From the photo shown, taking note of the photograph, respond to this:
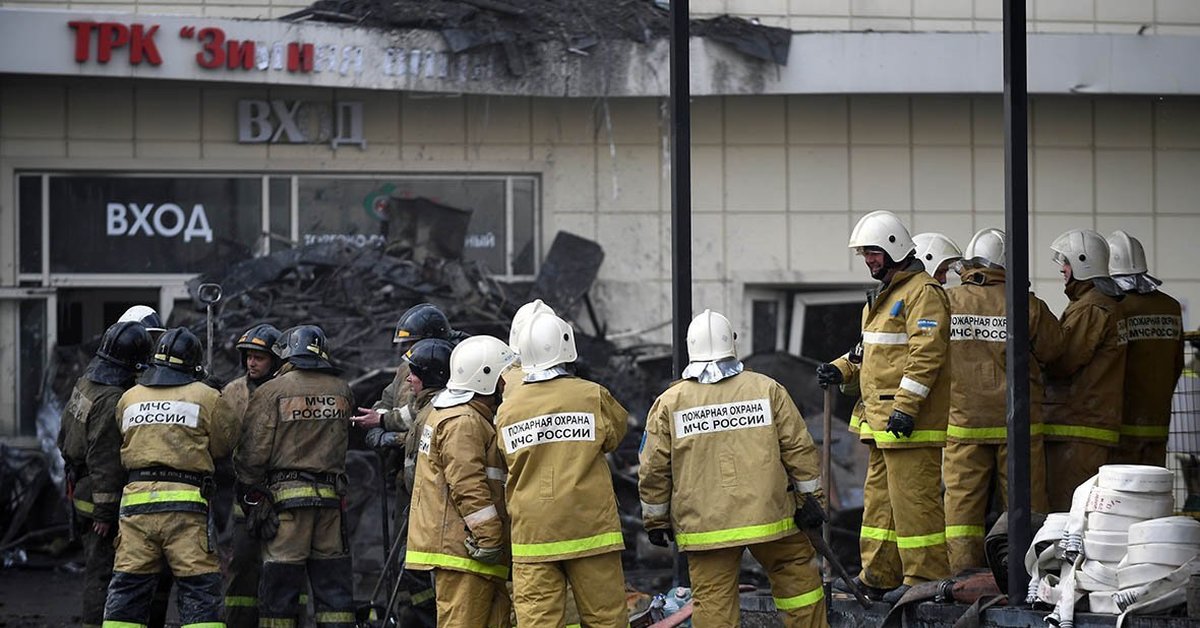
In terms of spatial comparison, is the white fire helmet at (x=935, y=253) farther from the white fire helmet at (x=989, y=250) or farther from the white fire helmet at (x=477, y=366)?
the white fire helmet at (x=477, y=366)

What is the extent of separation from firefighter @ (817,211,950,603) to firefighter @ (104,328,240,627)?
3768mm

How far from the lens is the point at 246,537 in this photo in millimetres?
9883

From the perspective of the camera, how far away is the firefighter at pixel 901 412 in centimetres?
869

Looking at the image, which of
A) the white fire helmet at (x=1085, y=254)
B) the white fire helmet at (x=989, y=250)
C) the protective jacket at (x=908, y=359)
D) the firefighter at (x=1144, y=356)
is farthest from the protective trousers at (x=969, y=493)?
the white fire helmet at (x=1085, y=254)

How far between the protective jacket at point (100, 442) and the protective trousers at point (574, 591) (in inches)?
119

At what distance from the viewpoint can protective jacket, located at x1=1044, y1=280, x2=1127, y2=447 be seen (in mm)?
9406

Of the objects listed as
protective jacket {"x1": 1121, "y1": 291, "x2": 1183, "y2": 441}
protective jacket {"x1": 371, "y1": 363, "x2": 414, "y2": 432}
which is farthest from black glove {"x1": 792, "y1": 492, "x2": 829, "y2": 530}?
protective jacket {"x1": 1121, "y1": 291, "x2": 1183, "y2": 441}

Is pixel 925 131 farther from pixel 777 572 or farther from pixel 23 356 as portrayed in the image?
pixel 23 356

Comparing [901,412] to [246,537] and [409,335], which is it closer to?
[409,335]

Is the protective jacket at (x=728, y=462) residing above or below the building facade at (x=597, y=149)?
below

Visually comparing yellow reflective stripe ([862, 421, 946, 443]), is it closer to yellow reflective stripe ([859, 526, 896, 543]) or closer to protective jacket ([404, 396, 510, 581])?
yellow reflective stripe ([859, 526, 896, 543])

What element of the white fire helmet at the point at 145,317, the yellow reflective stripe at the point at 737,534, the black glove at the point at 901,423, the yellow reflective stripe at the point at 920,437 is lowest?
the yellow reflective stripe at the point at 737,534

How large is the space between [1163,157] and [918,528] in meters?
7.39

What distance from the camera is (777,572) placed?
839 cm
